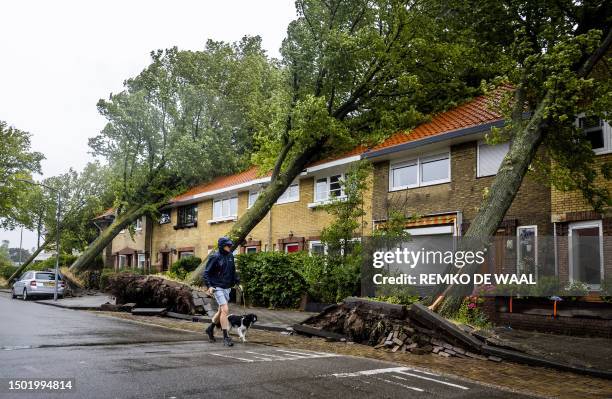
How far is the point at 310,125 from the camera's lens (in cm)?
1902

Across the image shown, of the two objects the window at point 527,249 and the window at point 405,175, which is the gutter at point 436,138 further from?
the window at point 527,249

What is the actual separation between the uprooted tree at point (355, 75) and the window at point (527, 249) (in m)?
6.46

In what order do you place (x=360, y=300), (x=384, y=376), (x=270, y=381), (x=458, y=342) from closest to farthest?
(x=270, y=381)
(x=384, y=376)
(x=458, y=342)
(x=360, y=300)

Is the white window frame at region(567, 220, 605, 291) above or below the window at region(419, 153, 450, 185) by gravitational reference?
below

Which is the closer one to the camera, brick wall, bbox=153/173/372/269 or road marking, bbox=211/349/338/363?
road marking, bbox=211/349/338/363

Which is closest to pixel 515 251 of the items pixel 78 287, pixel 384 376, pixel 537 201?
pixel 537 201

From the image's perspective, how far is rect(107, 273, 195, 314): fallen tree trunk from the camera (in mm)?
16797

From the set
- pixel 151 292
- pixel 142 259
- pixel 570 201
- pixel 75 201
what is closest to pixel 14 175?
pixel 75 201

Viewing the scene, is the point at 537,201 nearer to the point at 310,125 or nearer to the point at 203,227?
the point at 310,125

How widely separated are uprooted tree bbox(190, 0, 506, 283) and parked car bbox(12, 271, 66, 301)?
12.5 m

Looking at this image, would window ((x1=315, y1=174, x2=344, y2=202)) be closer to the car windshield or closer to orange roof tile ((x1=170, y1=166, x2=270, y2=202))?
orange roof tile ((x1=170, y1=166, x2=270, y2=202))

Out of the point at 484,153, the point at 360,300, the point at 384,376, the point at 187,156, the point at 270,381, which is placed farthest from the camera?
the point at 187,156

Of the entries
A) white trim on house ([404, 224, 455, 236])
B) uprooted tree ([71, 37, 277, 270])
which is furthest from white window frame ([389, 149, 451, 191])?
uprooted tree ([71, 37, 277, 270])

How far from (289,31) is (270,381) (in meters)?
16.1
